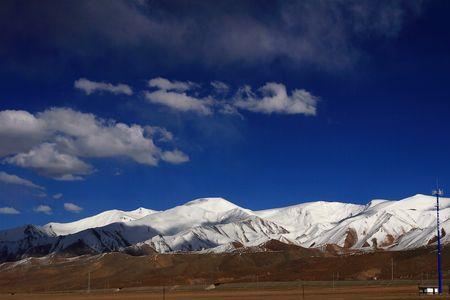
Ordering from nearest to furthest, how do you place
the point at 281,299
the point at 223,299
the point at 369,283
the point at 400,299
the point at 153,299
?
1. the point at 400,299
2. the point at 281,299
3. the point at 223,299
4. the point at 153,299
5. the point at 369,283

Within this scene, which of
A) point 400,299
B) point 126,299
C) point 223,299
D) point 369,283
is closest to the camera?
point 400,299

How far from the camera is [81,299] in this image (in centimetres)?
14475

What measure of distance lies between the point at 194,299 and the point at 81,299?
153 feet

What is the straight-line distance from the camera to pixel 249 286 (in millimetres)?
176500

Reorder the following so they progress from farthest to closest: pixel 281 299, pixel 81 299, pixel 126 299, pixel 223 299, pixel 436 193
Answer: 1. pixel 81 299
2. pixel 126 299
3. pixel 223 299
4. pixel 281 299
5. pixel 436 193

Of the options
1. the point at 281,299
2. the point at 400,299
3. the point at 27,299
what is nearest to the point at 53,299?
the point at 27,299

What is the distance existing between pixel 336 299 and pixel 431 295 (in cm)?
1291

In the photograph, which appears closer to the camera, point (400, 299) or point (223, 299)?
point (400, 299)

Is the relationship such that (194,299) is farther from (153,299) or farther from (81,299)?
(81,299)

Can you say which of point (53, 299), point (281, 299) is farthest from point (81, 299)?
point (281, 299)

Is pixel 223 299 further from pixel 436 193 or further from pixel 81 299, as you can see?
pixel 81 299

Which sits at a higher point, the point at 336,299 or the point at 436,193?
the point at 436,193

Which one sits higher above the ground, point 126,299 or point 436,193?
point 436,193

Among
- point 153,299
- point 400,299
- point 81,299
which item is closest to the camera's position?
point 400,299
